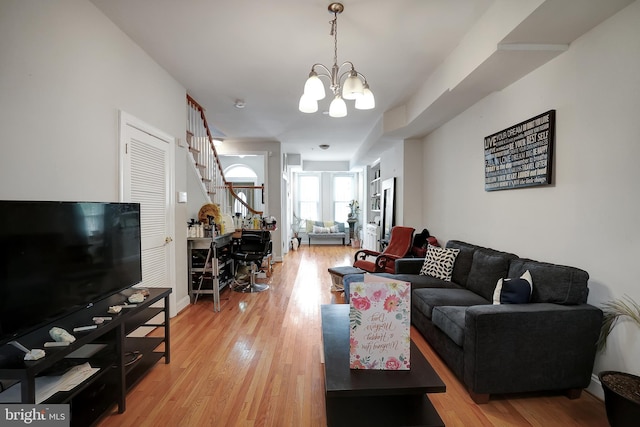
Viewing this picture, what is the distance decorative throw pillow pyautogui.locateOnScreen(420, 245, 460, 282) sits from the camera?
3463 millimetres

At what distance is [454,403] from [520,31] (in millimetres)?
2478

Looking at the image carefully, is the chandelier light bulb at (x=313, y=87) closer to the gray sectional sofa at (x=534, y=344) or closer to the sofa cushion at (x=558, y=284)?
the gray sectional sofa at (x=534, y=344)

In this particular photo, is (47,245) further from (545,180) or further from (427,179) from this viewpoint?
(427,179)

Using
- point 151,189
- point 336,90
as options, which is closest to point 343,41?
point 336,90

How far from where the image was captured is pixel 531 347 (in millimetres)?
1952

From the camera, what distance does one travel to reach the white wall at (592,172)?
1.84 meters

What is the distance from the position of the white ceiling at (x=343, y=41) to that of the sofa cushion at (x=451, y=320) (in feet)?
6.45

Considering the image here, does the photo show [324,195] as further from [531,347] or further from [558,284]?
[531,347]

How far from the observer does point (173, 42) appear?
2799 millimetres

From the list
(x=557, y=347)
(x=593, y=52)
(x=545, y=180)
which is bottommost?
(x=557, y=347)

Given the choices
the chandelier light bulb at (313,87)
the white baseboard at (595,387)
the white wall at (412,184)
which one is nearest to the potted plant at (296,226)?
the white wall at (412,184)

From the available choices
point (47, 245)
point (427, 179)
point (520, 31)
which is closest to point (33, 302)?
point (47, 245)

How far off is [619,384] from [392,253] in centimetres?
322

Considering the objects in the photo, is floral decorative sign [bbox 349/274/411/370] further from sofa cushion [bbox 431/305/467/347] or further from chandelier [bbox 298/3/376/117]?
chandelier [bbox 298/3/376/117]
